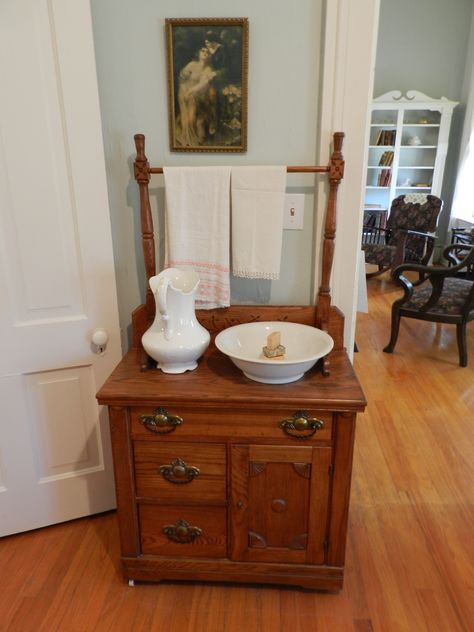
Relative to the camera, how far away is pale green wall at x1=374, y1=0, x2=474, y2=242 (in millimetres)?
5254

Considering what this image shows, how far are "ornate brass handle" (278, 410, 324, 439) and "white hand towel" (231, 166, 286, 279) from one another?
47 centimetres

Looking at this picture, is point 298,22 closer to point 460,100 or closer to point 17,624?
point 17,624

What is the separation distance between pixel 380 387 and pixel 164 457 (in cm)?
188

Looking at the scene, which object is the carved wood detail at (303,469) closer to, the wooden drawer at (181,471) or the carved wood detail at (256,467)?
the carved wood detail at (256,467)

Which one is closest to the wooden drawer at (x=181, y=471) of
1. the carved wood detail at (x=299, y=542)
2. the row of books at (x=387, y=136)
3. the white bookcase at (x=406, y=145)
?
the carved wood detail at (x=299, y=542)

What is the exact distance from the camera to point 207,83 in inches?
55.7

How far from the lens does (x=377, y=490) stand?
1.95m

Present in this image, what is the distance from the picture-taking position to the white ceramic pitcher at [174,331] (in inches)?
51.7

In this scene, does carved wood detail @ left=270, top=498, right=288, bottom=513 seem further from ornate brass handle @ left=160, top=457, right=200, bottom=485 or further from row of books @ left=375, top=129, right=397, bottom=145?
row of books @ left=375, top=129, right=397, bottom=145

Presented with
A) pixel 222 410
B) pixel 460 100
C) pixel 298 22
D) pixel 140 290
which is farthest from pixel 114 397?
pixel 460 100

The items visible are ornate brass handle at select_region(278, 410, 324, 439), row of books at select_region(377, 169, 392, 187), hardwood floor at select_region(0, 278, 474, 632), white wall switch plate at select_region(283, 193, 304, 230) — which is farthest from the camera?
row of books at select_region(377, 169, 392, 187)

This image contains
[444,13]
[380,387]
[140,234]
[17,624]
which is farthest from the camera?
[444,13]

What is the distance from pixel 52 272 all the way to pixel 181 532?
91cm

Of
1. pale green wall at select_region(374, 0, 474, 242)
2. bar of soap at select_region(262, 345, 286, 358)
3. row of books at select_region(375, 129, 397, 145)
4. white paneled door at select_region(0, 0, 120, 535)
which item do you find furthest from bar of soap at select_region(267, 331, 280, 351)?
pale green wall at select_region(374, 0, 474, 242)
